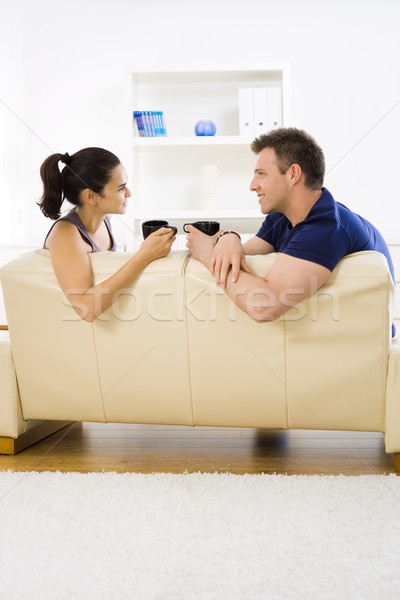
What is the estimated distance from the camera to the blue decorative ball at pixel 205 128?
184 inches

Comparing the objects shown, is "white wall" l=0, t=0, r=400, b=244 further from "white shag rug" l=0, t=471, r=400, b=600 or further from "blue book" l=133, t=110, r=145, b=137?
"white shag rug" l=0, t=471, r=400, b=600

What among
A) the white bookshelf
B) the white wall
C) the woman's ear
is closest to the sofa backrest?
the woman's ear

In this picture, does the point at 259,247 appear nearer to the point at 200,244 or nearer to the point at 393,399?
the point at 200,244

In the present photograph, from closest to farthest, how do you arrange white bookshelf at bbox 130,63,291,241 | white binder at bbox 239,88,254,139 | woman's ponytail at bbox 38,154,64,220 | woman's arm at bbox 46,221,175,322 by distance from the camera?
woman's arm at bbox 46,221,175,322, woman's ponytail at bbox 38,154,64,220, white binder at bbox 239,88,254,139, white bookshelf at bbox 130,63,291,241

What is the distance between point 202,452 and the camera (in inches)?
81.5

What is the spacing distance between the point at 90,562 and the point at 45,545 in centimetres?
14

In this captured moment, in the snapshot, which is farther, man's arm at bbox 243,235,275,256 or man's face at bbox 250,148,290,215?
man's arm at bbox 243,235,275,256

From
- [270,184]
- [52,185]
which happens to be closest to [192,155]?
[52,185]

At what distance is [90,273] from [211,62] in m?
3.32

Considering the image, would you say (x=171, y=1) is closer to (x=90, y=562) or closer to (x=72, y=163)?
(x=72, y=163)

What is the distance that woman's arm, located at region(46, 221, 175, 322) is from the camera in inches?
71.6

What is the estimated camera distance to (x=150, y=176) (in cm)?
497

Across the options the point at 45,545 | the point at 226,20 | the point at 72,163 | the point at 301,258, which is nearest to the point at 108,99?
the point at 226,20

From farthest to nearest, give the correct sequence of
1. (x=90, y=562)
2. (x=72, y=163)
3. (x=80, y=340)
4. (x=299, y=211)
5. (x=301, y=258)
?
1. (x=72, y=163)
2. (x=299, y=211)
3. (x=80, y=340)
4. (x=301, y=258)
5. (x=90, y=562)
